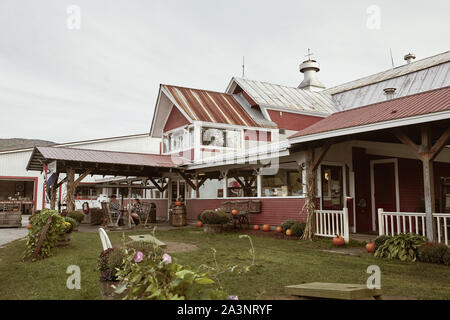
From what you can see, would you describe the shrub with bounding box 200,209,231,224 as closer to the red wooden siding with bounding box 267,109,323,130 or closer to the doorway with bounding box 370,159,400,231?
the doorway with bounding box 370,159,400,231

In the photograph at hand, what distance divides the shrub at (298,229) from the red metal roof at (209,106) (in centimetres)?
827

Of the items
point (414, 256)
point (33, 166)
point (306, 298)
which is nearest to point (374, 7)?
point (414, 256)

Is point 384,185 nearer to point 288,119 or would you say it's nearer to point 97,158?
point 288,119

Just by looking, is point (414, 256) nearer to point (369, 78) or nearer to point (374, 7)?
point (374, 7)

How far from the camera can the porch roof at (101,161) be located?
15027mm

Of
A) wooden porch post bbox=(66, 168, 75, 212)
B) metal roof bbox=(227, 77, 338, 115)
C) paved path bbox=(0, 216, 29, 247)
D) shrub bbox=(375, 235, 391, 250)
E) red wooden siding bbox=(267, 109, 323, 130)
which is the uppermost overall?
metal roof bbox=(227, 77, 338, 115)

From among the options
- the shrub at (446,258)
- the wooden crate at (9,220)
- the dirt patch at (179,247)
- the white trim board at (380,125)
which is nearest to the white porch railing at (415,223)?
the shrub at (446,258)

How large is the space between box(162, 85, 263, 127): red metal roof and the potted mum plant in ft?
19.4

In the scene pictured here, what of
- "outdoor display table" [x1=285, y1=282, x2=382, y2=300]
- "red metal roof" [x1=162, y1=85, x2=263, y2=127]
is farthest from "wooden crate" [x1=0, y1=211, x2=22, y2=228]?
"outdoor display table" [x1=285, y1=282, x2=382, y2=300]

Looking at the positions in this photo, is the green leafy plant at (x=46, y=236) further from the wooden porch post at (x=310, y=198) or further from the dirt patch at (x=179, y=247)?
the wooden porch post at (x=310, y=198)

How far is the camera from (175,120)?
20.5m

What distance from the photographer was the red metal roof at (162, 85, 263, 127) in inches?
727

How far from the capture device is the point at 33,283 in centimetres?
565
